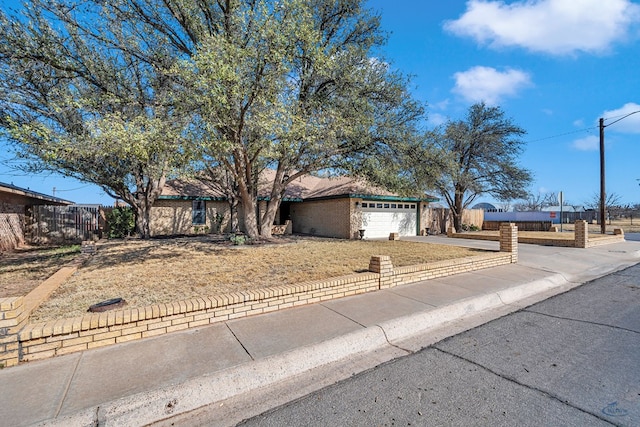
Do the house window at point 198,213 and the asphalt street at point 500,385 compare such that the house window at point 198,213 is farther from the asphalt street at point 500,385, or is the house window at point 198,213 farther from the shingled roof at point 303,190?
the asphalt street at point 500,385

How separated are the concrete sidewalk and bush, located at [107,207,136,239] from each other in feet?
50.1

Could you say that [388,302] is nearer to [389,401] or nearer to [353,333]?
[353,333]

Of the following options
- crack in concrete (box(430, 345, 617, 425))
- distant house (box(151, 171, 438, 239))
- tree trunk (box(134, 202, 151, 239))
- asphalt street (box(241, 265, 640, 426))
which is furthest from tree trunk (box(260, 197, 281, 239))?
crack in concrete (box(430, 345, 617, 425))

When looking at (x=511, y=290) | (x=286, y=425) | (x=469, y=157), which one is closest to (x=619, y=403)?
(x=286, y=425)

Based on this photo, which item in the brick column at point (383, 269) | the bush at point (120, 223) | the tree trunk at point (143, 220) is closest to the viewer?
the brick column at point (383, 269)

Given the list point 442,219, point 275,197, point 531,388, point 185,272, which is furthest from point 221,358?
point 442,219

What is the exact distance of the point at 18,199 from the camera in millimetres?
13914

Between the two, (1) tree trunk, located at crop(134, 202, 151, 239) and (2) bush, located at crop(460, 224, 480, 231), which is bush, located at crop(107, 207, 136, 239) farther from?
(2) bush, located at crop(460, 224, 480, 231)

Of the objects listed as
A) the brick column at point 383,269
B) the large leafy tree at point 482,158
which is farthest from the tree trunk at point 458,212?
the brick column at point 383,269

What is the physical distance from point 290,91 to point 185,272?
6.26 meters

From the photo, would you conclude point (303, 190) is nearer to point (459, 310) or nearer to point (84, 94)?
point (84, 94)

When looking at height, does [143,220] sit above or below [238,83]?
below

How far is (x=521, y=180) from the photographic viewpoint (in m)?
20.8

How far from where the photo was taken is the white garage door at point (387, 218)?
1697cm
